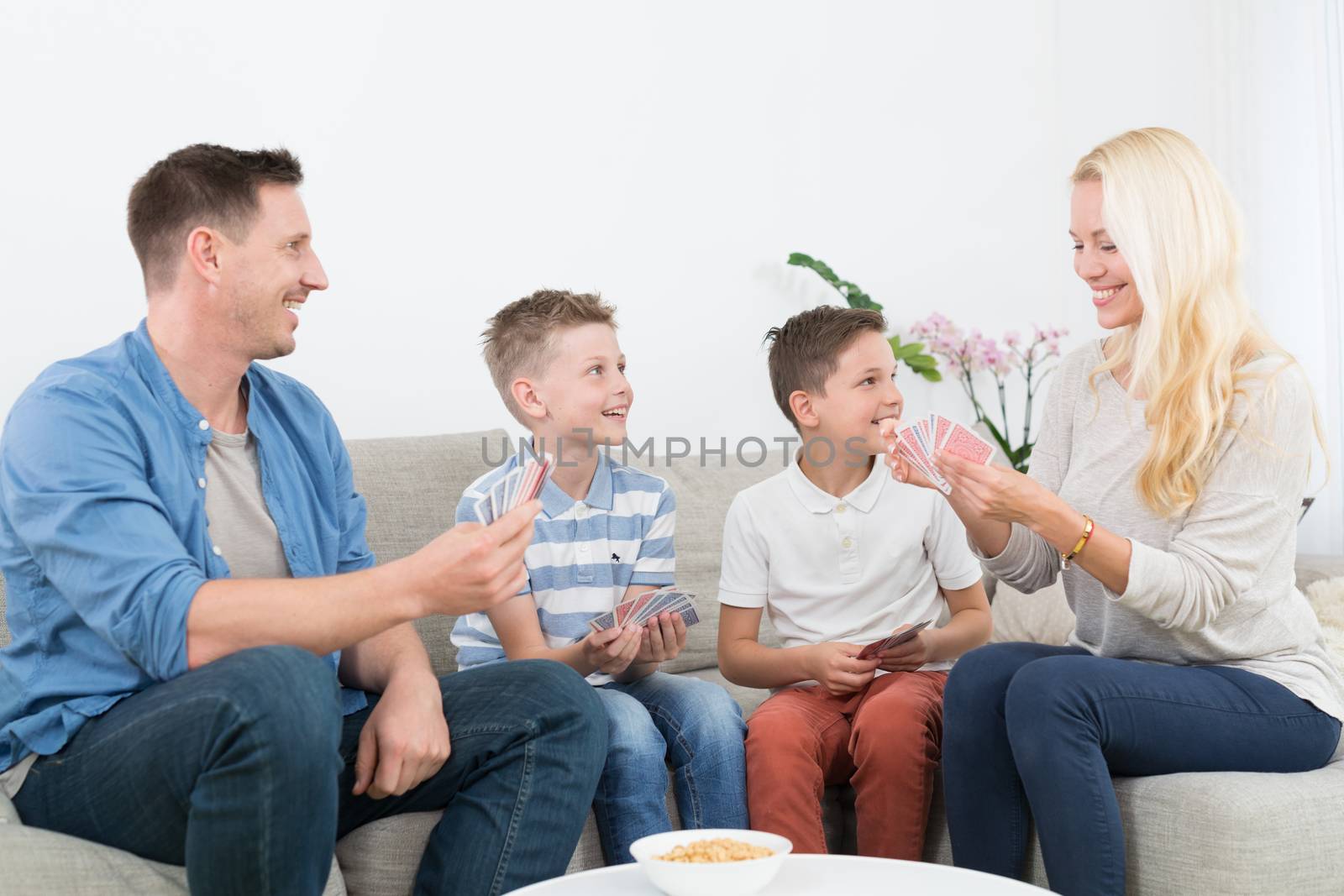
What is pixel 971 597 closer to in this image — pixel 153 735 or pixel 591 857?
pixel 591 857

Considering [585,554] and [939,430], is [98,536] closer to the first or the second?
[585,554]

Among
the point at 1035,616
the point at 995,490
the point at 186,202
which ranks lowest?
the point at 1035,616

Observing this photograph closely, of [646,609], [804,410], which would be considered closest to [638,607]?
[646,609]

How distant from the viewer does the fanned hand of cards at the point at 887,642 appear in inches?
86.3

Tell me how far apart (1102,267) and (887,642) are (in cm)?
77

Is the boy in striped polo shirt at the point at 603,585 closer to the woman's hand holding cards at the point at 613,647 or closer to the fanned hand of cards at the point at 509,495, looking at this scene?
the woman's hand holding cards at the point at 613,647

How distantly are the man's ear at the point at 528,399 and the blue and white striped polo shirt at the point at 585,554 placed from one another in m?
0.12

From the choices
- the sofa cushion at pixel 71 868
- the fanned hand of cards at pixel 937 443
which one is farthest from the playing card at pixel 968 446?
the sofa cushion at pixel 71 868

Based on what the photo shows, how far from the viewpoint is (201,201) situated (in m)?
1.88

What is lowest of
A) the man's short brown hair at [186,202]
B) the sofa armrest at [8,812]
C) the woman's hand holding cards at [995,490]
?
the sofa armrest at [8,812]

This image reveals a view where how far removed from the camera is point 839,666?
7.35 ft

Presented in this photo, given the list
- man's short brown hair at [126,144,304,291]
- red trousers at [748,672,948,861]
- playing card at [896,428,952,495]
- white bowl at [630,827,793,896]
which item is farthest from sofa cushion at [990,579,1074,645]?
man's short brown hair at [126,144,304,291]

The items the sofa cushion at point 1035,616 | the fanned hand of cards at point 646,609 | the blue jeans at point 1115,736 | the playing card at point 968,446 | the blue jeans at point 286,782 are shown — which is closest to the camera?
the blue jeans at point 286,782

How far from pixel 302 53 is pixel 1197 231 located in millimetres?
2250
